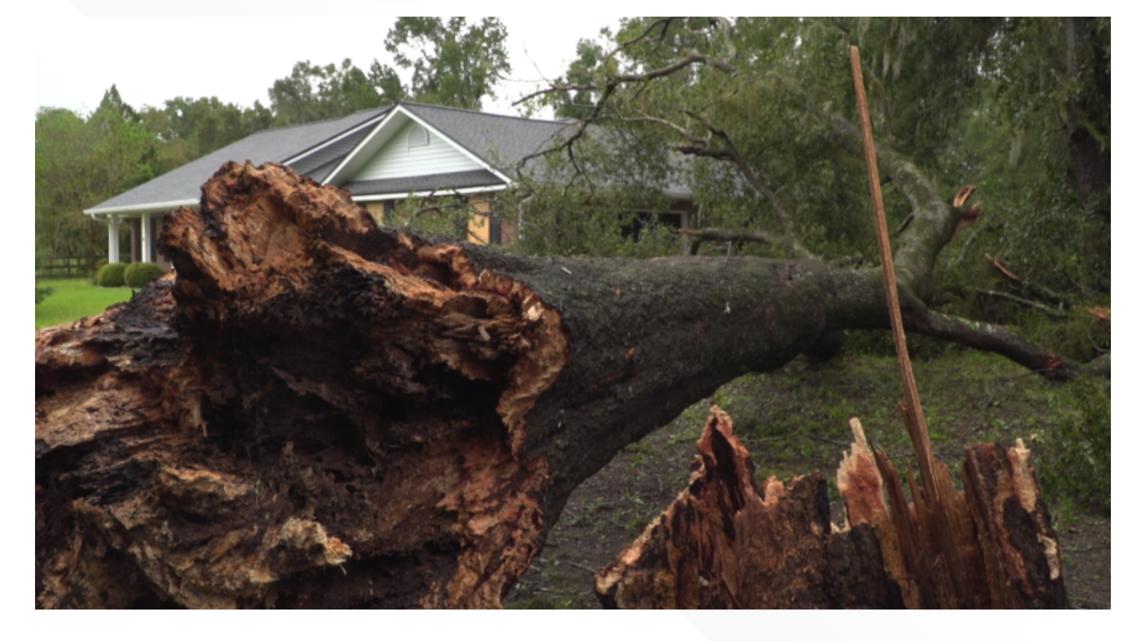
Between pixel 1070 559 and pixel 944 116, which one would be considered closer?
pixel 1070 559

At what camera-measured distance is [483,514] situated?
3375 mm

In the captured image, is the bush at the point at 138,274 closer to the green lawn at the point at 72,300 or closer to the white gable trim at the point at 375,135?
the green lawn at the point at 72,300

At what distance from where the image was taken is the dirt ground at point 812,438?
4887 millimetres

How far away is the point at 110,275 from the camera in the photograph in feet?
20.4

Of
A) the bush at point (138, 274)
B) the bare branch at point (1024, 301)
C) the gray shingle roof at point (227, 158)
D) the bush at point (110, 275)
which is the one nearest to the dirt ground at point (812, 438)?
the bare branch at point (1024, 301)

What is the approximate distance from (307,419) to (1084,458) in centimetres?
405

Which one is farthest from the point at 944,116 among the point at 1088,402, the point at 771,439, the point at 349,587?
the point at 349,587

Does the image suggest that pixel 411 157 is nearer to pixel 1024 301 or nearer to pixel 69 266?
pixel 69 266

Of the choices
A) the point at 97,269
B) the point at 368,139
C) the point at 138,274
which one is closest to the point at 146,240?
the point at 97,269

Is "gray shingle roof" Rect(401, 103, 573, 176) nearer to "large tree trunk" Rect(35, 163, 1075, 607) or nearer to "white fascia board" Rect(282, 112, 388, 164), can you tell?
"white fascia board" Rect(282, 112, 388, 164)

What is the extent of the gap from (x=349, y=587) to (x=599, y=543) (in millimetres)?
2220

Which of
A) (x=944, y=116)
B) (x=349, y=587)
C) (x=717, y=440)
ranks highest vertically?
(x=944, y=116)

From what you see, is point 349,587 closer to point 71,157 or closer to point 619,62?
point 71,157

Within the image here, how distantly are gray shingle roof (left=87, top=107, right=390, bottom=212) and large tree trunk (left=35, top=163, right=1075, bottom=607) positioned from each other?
4.22 m
